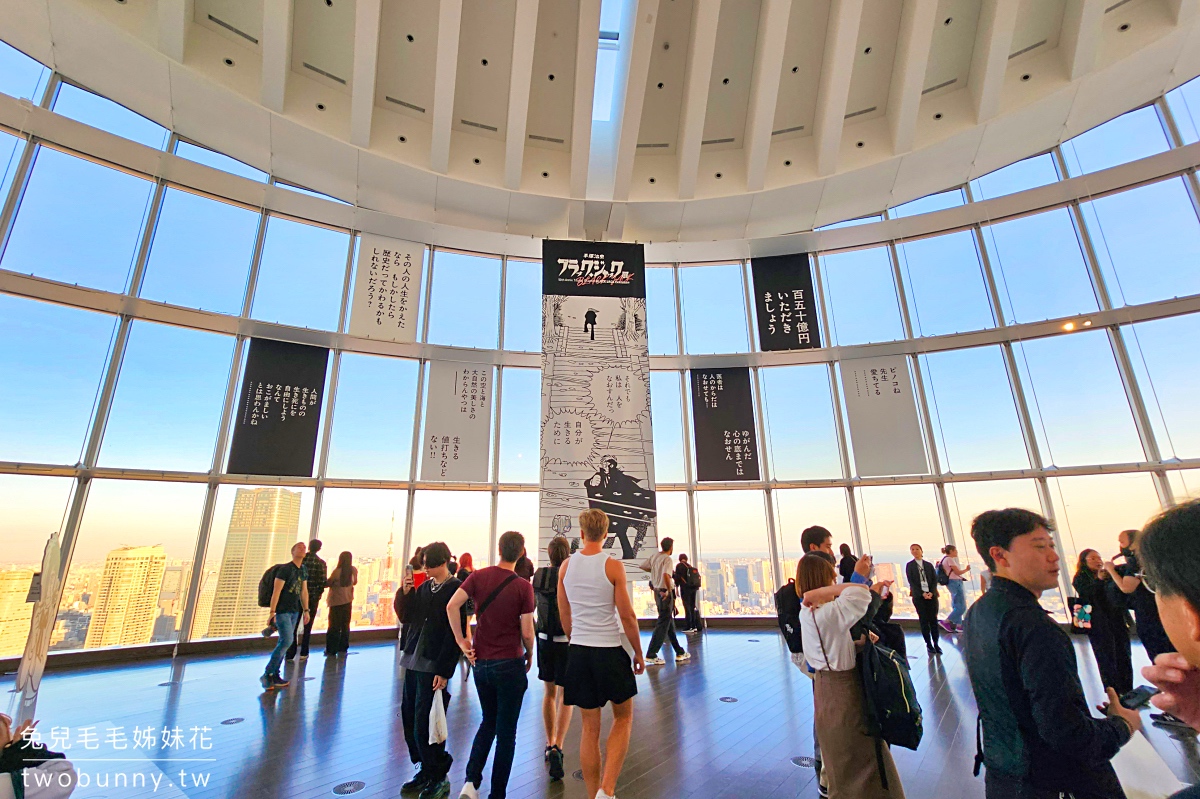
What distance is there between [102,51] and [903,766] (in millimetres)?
10436

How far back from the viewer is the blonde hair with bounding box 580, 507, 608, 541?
245cm

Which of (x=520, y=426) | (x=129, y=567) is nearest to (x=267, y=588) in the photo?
(x=129, y=567)

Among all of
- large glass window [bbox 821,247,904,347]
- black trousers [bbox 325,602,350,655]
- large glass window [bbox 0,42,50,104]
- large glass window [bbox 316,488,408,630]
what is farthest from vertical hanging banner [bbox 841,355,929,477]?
large glass window [bbox 0,42,50,104]

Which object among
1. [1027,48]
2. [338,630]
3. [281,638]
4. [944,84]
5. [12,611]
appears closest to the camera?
[281,638]

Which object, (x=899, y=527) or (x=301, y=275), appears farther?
(x=301, y=275)

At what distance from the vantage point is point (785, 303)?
27.1ft

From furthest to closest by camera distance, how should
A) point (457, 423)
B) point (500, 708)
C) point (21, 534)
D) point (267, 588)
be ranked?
point (457, 423) < point (21, 534) < point (267, 588) < point (500, 708)

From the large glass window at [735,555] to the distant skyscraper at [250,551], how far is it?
6.34 m

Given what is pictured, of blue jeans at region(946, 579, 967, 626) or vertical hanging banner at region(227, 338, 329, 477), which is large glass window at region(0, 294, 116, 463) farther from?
blue jeans at region(946, 579, 967, 626)

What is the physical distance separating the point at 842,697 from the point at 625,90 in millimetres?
7269

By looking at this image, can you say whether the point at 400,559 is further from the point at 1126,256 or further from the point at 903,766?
the point at 1126,256

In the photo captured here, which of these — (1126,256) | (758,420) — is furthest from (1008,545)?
(1126,256)

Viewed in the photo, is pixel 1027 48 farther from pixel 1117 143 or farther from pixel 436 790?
pixel 436 790

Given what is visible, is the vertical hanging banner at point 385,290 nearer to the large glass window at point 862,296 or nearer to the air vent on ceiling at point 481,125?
the air vent on ceiling at point 481,125
